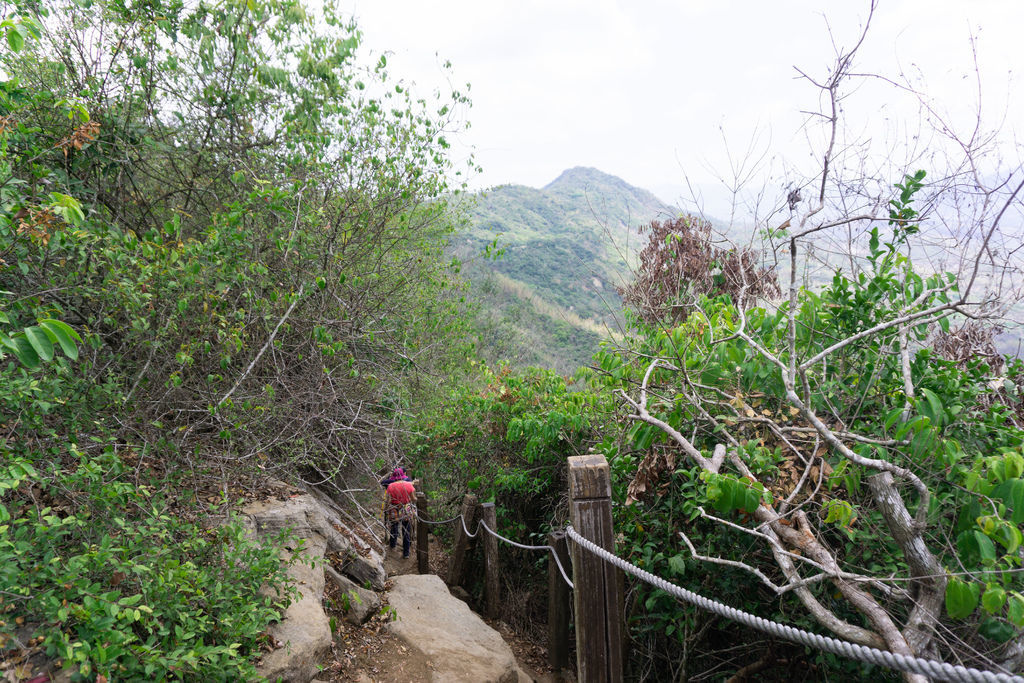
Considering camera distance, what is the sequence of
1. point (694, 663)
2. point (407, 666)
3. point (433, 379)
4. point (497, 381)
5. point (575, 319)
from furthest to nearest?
point (575, 319), point (433, 379), point (497, 381), point (407, 666), point (694, 663)

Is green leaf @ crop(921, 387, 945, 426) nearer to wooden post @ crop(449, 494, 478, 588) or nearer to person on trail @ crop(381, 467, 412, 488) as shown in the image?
wooden post @ crop(449, 494, 478, 588)

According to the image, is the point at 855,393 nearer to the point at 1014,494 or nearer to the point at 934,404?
the point at 934,404

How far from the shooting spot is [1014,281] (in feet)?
9.61

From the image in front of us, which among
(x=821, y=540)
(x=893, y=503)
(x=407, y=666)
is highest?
(x=893, y=503)

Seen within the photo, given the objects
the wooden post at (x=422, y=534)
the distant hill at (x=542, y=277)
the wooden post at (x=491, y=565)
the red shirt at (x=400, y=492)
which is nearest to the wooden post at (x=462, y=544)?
the wooden post at (x=491, y=565)

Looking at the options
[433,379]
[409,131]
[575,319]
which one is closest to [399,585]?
[433,379]

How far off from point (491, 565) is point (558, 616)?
145cm

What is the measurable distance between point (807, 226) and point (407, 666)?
14.0 feet

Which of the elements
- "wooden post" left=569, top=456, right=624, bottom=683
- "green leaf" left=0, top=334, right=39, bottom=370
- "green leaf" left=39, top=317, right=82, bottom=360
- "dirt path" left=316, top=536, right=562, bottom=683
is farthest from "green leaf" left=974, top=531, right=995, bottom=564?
"dirt path" left=316, top=536, right=562, bottom=683

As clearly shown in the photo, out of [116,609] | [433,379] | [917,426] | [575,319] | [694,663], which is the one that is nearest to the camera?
[917,426]

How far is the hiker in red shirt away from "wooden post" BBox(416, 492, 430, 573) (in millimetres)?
267

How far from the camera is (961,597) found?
6.16 ft

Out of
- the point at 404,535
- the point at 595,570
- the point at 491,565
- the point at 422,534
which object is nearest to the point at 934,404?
the point at 595,570

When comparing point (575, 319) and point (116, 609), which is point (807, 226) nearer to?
point (116, 609)
